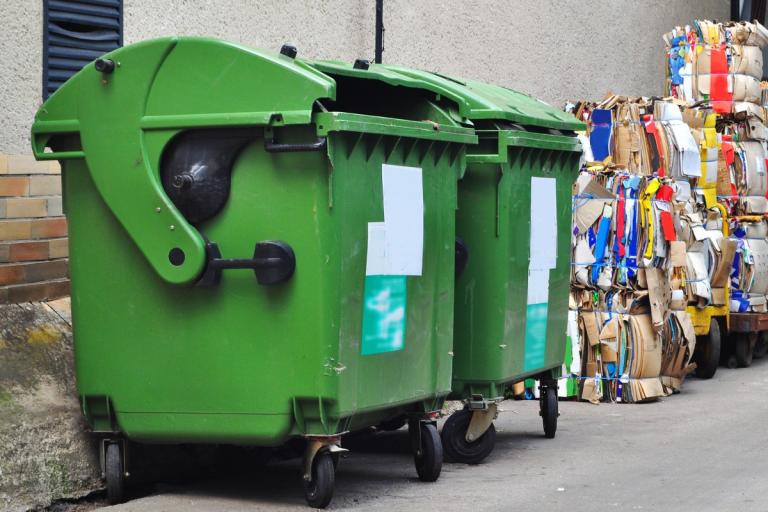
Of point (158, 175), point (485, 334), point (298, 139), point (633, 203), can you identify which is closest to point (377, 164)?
point (298, 139)

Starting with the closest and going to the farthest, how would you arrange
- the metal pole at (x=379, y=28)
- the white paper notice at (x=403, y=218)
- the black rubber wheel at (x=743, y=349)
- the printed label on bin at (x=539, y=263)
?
the white paper notice at (x=403, y=218), the printed label on bin at (x=539, y=263), the metal pole at (x=379, y=28), the black rubber wheel at (x=743, y=349)

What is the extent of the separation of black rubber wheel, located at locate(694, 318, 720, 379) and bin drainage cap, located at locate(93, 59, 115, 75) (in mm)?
7176

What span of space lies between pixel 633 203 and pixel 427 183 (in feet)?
12.5

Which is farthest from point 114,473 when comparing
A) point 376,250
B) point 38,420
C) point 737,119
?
point 737,119

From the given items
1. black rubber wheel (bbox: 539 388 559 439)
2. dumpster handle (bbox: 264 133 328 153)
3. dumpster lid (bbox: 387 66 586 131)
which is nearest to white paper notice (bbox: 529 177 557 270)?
dumpster lid (bbox: 387 66 586 131)

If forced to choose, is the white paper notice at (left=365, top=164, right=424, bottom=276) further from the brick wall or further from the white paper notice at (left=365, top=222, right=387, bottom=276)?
the brick wall

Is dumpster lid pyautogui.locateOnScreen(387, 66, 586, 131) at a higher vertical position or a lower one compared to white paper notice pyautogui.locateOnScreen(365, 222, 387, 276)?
higher

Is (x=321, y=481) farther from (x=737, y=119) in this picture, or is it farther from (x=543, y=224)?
(x=737, y=119)

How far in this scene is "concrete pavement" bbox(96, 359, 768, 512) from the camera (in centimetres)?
664

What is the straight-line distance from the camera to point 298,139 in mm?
6168

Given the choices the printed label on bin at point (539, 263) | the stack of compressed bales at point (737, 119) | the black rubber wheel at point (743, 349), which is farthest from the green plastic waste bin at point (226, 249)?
the black rubber wheel at point (743, 349)

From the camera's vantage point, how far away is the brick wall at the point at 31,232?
288 inches

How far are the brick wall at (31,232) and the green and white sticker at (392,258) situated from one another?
196 cm

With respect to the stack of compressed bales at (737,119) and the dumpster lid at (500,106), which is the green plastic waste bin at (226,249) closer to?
the dumpster lid at (500,106)
